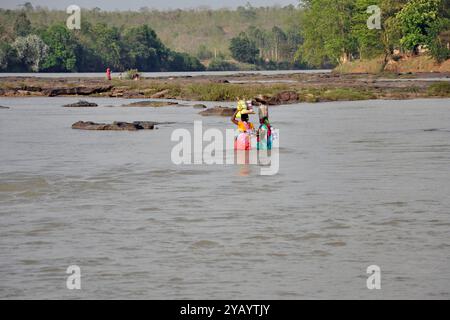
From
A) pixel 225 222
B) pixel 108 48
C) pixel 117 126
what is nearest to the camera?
pixel 225 222

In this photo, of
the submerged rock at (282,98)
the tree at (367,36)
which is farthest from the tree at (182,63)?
the submerged rock at (282,98)

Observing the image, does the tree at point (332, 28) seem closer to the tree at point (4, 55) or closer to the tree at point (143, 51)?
the tree at point (143, 51)

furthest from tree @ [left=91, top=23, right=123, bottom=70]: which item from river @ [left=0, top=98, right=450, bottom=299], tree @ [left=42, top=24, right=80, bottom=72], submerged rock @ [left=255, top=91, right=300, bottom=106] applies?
river @ [left=0, top=98, right=450, bottom=299]

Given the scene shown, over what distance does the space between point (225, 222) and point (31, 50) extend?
377 ft

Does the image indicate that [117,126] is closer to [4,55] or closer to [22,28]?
[4,55]

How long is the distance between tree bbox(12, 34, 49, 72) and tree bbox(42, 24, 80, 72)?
2.07 m

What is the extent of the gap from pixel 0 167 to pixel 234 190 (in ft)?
22.5

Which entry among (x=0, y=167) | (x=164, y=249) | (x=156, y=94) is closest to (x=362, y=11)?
(x=156, y=94)

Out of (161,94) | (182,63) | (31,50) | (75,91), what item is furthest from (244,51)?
(161,94)

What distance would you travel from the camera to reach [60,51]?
132m

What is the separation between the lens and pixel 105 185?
1994 cm

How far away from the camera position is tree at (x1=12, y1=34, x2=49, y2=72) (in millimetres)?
125688

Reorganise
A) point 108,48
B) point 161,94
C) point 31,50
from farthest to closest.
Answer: point 108,48, point 31,50, point 161,94
